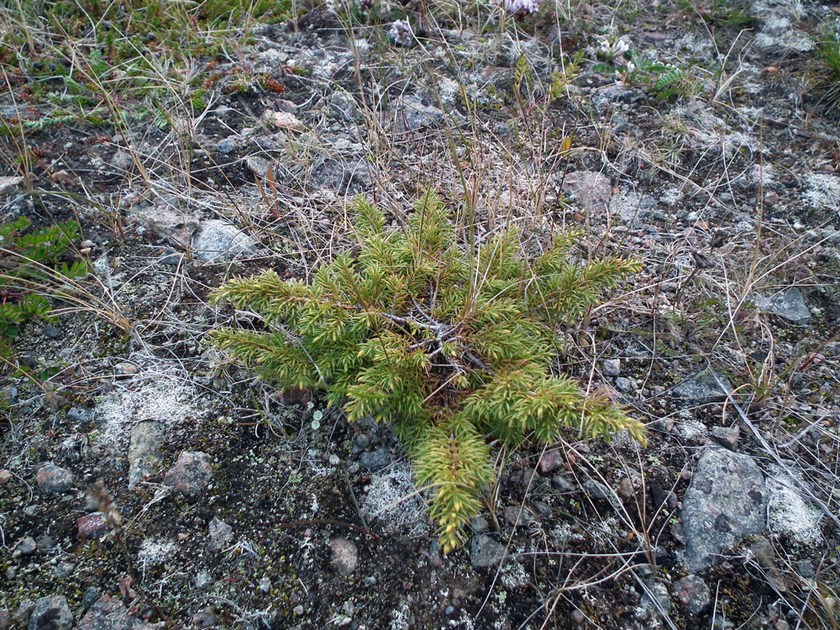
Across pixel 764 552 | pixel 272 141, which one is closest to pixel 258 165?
pixel 272 141

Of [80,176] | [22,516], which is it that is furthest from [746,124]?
[22,516]

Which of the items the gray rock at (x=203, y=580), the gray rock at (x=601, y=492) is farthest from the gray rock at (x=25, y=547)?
the gray rock at (x=601, y=492)

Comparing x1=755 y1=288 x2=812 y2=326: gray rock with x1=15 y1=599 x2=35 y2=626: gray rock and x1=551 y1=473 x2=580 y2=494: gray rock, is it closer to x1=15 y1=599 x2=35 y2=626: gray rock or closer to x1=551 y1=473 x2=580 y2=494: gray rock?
x1=551 y1=473 x2=580 y2=494: gray rock

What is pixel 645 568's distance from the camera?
6.79 feet

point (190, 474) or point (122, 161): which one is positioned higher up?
point (122, 161)

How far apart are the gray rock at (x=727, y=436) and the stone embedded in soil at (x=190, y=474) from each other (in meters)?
2.08

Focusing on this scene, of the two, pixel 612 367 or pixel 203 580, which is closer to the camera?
pixel 203 580

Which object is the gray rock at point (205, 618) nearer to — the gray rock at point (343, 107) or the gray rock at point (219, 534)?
the gray rock at point (219, 534)

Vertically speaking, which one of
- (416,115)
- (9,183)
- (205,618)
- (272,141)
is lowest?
(205,618)

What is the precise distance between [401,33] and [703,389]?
129 inches

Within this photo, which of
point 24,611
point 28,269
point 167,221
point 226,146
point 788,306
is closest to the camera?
point 24,611

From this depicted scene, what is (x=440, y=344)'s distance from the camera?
2.12 meters

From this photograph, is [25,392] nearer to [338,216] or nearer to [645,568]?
[338,216]

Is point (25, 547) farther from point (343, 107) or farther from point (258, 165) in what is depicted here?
point (343, 107)
